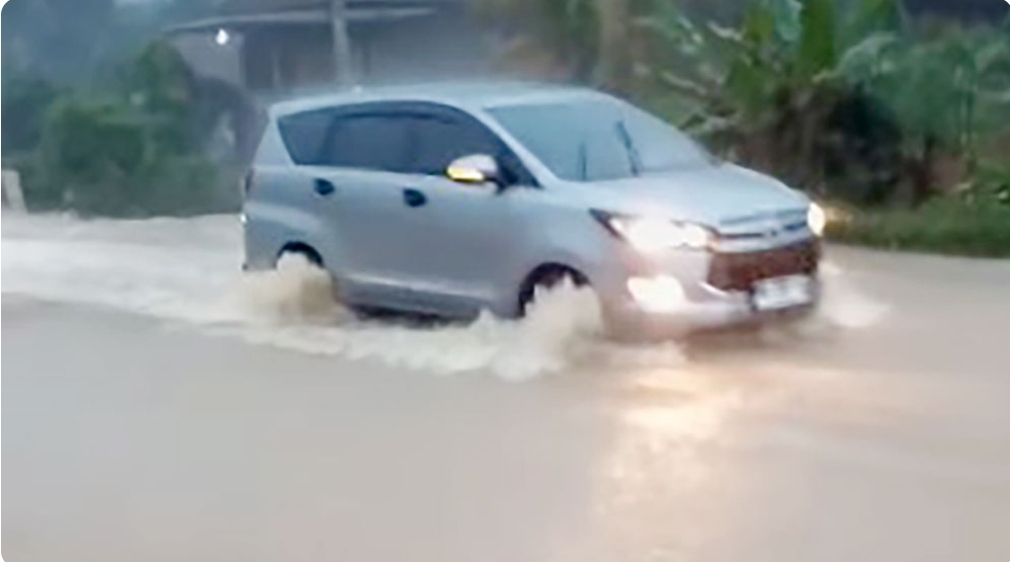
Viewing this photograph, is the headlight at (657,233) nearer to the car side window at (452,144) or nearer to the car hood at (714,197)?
the car hood at (714,197)

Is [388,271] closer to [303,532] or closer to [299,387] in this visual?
[299,387]

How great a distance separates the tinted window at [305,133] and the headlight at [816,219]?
0.91 metres

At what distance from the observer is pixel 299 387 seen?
326 centimetres

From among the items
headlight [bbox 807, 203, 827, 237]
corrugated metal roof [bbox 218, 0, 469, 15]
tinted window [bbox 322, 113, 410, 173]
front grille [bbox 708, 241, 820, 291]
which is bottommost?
front grille [bbox 708, 241, 820, 291]

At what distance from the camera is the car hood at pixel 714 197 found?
3064mm

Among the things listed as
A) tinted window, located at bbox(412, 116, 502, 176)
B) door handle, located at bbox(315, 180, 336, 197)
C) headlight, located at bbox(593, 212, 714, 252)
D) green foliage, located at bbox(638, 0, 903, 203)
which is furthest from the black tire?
green foliage, located at bbox(638, 0, 903, 203)

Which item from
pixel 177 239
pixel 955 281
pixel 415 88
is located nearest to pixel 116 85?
pixel 177 239

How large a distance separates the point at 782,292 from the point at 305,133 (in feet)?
3.00

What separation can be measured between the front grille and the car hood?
56 mm

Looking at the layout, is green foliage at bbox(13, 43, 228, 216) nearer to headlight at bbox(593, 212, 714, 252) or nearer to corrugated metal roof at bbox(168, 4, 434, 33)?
corrugated metal roof at bbox(168, 4, 434, 33)

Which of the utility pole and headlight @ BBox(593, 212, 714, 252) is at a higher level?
the utility pole

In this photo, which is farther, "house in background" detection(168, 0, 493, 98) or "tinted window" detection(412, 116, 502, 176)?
"tinted window" detection(412, 116, 502, 176)

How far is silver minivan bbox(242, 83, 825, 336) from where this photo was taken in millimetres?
3094

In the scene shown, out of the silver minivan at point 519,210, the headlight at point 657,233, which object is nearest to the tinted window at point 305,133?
the silver minivan at point 519,210
